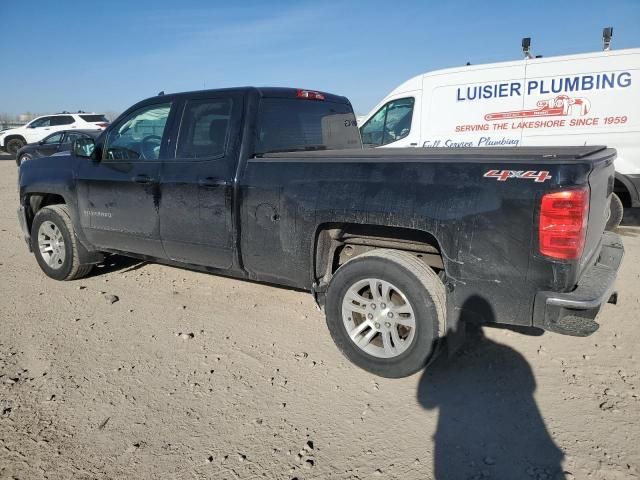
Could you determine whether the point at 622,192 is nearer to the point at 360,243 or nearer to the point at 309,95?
the point at 309,95

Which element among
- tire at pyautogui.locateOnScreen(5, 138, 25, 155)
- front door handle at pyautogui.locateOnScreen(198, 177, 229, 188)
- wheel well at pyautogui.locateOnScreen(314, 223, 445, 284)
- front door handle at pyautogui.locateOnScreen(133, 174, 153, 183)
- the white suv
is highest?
the white suv

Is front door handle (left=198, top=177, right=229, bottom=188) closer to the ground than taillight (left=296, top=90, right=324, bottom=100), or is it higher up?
closer to the ground

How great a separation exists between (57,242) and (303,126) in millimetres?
2933

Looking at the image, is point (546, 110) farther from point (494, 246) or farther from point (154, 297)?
point (154, 297)

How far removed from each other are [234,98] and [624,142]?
5.59 m

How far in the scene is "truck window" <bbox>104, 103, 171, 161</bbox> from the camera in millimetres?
4293

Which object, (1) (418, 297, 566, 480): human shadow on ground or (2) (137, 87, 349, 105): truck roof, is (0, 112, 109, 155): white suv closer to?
(2) (137, 87, 349, 105): truck roof

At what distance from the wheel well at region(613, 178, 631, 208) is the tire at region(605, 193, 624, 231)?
0.08m

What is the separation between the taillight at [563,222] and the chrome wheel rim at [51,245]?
181 inches

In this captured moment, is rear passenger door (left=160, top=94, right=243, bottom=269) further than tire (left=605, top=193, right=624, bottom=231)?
No

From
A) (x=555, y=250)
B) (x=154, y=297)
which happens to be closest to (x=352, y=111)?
(x=154, y=297)

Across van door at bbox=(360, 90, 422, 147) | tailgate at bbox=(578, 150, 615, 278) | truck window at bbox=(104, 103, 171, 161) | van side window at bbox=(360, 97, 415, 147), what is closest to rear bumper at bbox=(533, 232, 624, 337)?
tailgate at bbox=(578, 150, 615, 278)

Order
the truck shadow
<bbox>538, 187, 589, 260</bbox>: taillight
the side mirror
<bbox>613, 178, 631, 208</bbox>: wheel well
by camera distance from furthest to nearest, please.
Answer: <bbox>613, 178, 631, 208</bbox>: wheel well, the truck shadow, the side mirror, <bbox>538, 187, 589, 260</bbox>: taillight

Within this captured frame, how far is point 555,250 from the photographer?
260 centimetres
